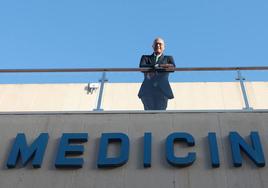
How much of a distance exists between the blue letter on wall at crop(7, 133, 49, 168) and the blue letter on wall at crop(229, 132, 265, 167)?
110 inches

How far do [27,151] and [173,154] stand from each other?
7.10 feet

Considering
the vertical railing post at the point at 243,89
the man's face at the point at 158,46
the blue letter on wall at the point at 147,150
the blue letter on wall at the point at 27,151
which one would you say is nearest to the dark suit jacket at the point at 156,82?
the man's face at the point at 158,46

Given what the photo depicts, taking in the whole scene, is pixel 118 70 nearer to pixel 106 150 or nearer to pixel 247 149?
pixel 106 150

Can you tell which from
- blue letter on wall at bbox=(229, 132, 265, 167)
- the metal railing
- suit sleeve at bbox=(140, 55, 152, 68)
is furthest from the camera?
suit sleeve at bbox=(140, 55, 152, 68)

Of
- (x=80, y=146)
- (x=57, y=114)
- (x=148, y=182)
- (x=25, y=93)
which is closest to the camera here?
(x=148, y=182)

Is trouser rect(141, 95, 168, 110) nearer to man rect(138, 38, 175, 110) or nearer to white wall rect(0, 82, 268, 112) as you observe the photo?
man rect(138, 38, 175, 110)

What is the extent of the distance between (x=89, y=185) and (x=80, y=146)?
71cm

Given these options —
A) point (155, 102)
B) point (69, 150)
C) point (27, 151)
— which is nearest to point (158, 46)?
point (155, 102)

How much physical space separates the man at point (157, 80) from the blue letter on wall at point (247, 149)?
1.32m

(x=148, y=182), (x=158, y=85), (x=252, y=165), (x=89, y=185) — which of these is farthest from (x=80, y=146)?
(x=252, y=165)

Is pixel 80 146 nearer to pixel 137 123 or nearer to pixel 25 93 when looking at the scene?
pixel 137 123

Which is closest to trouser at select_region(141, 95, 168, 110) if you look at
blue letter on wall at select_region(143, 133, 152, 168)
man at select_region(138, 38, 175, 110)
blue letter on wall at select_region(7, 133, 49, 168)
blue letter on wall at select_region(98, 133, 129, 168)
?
man at select_region(138, 38, 175, 110)

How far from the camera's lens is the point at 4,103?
8773 millimetres

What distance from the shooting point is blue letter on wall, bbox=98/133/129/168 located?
6.98 metres
